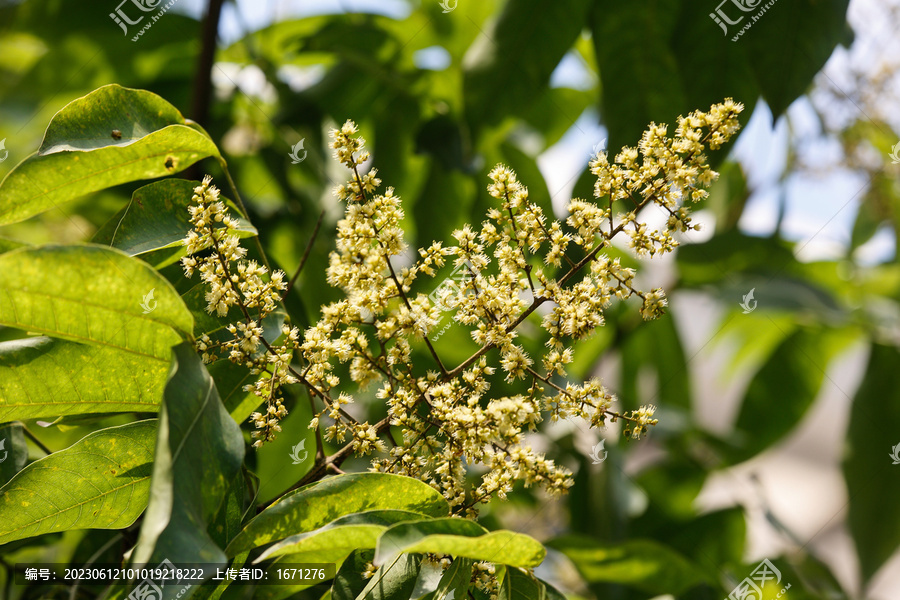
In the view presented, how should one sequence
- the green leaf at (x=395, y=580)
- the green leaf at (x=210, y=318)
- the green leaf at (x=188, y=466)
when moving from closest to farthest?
1. the green leaf at (x=188, y=466)
2. the green leaf at (x=395, y=580)
3. the green leaf at (x=210, y=318)

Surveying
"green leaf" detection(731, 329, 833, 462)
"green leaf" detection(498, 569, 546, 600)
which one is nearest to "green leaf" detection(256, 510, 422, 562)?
"green leaf" detection(498, 569, 546, 600)

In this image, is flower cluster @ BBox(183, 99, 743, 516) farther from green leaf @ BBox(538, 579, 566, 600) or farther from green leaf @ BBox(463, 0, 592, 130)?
green leaf @ BBox(463, 0, 592, 130)

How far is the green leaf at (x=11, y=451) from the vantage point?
2.90ft

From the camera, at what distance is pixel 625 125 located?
1.29 m

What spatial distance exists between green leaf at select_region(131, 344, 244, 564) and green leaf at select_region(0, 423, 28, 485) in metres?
0.42

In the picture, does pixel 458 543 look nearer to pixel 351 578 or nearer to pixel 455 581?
pixel 455 581

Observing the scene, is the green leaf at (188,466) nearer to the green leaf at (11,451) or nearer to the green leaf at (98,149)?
the green leaf at (98,149)

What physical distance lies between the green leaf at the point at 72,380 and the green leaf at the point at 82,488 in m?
0.04

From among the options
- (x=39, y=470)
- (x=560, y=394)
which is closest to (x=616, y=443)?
(x=560, y=394)

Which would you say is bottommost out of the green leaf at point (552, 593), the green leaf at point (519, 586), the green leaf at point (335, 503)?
the green leaf at point (552, 593)

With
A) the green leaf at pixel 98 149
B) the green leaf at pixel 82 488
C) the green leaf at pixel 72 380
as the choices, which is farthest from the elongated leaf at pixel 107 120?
the green leaf at pixel 82 488

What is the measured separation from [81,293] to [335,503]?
0.34 metres

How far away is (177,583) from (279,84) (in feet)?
4.91

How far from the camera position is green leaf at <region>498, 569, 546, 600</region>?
74 cm
